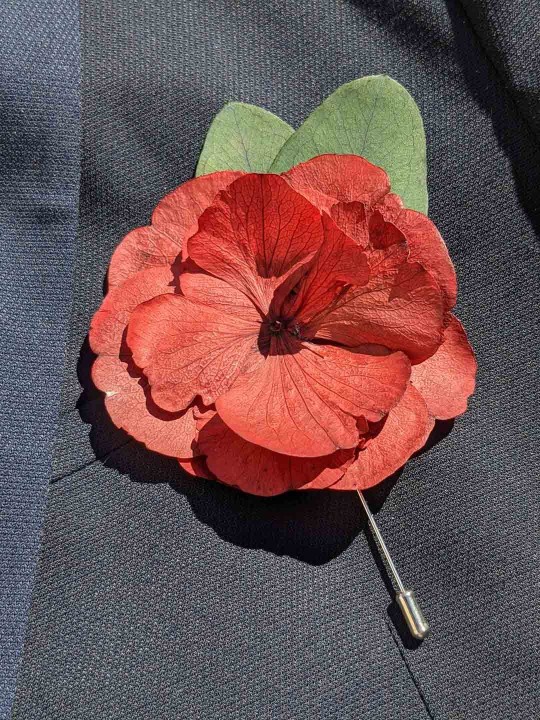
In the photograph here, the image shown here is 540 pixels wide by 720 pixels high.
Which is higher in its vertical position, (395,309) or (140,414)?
(395,309)

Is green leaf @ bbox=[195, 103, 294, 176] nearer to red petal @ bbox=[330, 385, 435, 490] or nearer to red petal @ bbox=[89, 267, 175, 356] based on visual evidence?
red petal @ bbox=[89, 267, 175, 356]

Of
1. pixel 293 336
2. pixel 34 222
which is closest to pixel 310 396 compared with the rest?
pixel 293 336

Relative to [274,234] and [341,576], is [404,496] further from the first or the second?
[274,234]

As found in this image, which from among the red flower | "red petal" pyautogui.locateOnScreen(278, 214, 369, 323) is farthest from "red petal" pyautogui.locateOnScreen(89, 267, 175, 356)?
"red petal" pyautogui.locateOnScreen(278, 214, 369, 323)

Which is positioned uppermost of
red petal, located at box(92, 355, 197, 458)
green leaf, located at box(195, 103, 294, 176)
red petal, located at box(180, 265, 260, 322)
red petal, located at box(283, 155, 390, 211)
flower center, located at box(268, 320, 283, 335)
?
red petal, located at box(283, 155, 390, 211)

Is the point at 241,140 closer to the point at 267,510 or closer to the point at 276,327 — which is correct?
the point at 276,327

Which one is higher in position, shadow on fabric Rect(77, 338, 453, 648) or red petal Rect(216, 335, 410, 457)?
red petal Rect(216, 335, 410, 457)

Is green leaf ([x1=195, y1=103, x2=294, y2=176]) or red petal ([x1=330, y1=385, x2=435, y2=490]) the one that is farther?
green leaf ([x1=195, y1=103, x2=294, y2=176])
